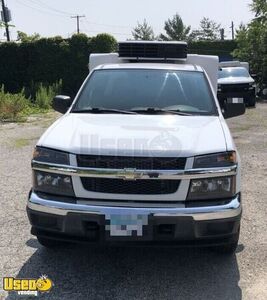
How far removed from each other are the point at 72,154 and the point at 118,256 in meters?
1.17

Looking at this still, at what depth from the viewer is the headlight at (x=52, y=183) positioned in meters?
3.74

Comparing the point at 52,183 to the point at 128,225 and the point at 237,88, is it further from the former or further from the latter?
the point at 237,88

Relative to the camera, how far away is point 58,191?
377 cm

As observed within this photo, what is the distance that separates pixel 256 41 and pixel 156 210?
69.0 ft

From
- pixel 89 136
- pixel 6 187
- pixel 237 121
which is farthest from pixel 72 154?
pixel 237 121

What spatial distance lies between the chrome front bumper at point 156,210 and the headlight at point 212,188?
9 cm

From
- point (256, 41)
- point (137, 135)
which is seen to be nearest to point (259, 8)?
point (256, 41)

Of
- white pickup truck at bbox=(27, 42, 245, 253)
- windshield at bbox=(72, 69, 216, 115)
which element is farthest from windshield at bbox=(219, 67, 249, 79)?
white pickup truck at bbox=(27, 42, 245, 253)

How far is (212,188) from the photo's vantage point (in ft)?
12.1

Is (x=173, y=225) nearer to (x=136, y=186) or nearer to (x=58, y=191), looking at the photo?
(x=136, y=186)

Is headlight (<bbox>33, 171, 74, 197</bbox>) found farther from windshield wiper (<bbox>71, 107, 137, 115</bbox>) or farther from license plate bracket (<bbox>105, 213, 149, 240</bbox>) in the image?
windshield wiper (<bbox>71, 107, 137, 115</bbox>)

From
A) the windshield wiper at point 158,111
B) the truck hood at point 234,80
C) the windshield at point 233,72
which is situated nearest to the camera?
the windshield wiper at point 158,111

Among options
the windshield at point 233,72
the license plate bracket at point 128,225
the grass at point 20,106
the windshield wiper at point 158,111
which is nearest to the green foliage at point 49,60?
the grass at point 20,106

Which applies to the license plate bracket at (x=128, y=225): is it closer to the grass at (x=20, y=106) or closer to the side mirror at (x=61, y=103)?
the side mirror at (x=61, y=103)
